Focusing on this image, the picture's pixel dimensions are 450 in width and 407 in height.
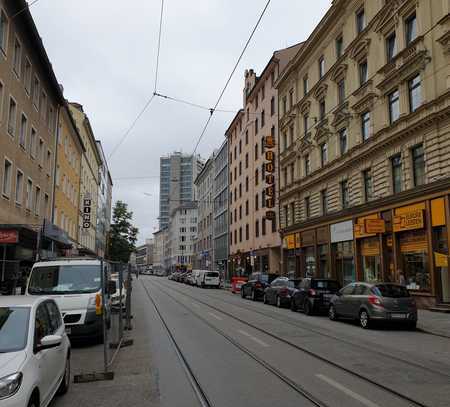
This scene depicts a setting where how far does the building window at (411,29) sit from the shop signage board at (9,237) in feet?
59.6

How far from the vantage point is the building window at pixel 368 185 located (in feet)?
86.3

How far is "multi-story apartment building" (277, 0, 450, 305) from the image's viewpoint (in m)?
20.5

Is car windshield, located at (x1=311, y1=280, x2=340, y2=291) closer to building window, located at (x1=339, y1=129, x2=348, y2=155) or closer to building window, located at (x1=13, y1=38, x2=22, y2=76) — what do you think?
building window, located at (x1=339, y1=129, x2=348, y2=155)

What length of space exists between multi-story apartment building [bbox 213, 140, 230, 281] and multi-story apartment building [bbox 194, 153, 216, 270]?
225cm

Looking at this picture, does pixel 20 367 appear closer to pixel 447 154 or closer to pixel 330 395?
pixel 330 395

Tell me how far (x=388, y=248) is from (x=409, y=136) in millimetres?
5487

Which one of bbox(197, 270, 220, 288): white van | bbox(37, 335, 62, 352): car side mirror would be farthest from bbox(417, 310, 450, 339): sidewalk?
bbox(197, 270, 220, 288): white van

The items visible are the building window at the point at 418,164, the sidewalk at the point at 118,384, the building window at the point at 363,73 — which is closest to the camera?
the sidewalk at the point at 118,384

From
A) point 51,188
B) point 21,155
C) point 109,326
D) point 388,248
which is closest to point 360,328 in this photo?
point 109,326

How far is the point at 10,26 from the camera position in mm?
21984

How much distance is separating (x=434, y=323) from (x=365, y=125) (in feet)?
44.3

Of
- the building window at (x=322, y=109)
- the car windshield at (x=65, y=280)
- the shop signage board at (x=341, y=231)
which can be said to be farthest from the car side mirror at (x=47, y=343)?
the building window at (x=322, y=109)

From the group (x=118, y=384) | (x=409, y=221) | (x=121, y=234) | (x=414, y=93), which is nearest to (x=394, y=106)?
(x=414, y=93)

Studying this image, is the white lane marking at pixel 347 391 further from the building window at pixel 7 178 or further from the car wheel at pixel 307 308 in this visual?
the building window at pixel 7 178
